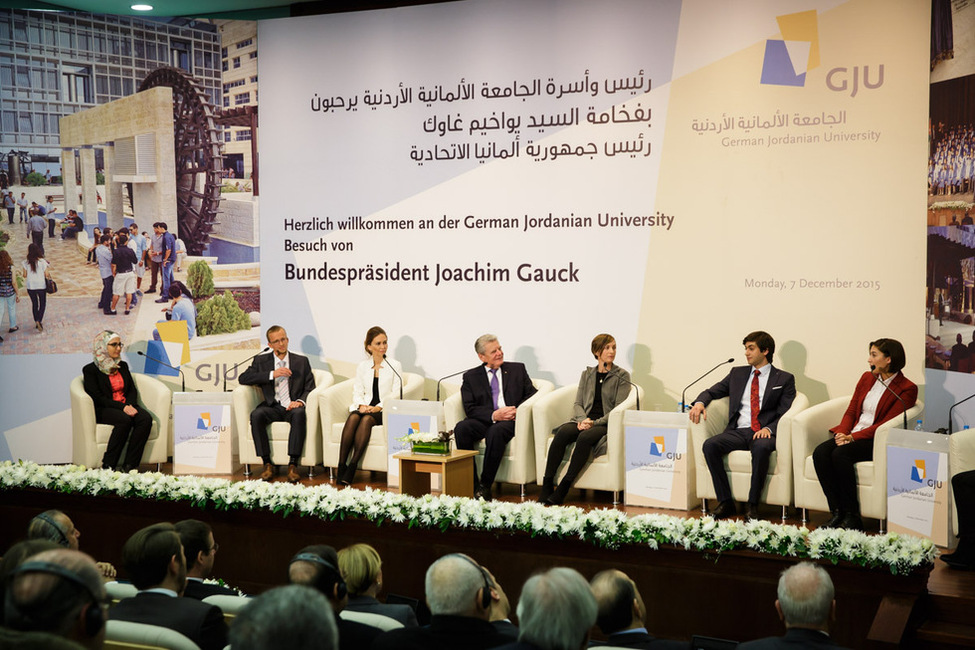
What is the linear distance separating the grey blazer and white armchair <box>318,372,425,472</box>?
4.51ft

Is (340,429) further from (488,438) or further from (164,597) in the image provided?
(164,597)

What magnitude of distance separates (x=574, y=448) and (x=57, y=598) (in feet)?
14.9

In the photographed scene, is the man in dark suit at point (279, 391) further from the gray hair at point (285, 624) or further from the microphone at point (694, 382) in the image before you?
the gray hair at point (285, 624)

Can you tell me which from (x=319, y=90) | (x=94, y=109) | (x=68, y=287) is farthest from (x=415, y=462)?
(x=94, y=109)

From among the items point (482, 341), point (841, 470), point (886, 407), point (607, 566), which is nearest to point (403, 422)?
point (482, 341)

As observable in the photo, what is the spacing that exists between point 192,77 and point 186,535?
5721 mm

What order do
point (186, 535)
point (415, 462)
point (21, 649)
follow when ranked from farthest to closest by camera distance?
1. point (415, 462)
2. point (186, 535)
3. point (21, 649)

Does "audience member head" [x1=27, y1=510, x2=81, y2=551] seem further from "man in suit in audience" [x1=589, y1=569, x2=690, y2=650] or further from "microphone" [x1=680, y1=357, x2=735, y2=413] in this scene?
"microphone" [x1=680, y1=357, x2=735, y2=413]

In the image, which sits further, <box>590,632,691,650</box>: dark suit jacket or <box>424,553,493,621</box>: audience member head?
<box>590,632,691,650</box>: dark suit jacket

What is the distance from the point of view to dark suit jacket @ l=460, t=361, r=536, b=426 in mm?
6707

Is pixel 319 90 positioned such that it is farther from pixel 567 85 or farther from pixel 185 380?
pixel 185 380

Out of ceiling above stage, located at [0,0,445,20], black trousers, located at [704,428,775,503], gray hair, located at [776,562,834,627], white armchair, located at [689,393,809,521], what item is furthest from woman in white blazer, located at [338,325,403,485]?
gray hair, located at [776,562,834,627]

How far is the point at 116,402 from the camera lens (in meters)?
7.35

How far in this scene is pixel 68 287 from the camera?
8.22 meters
